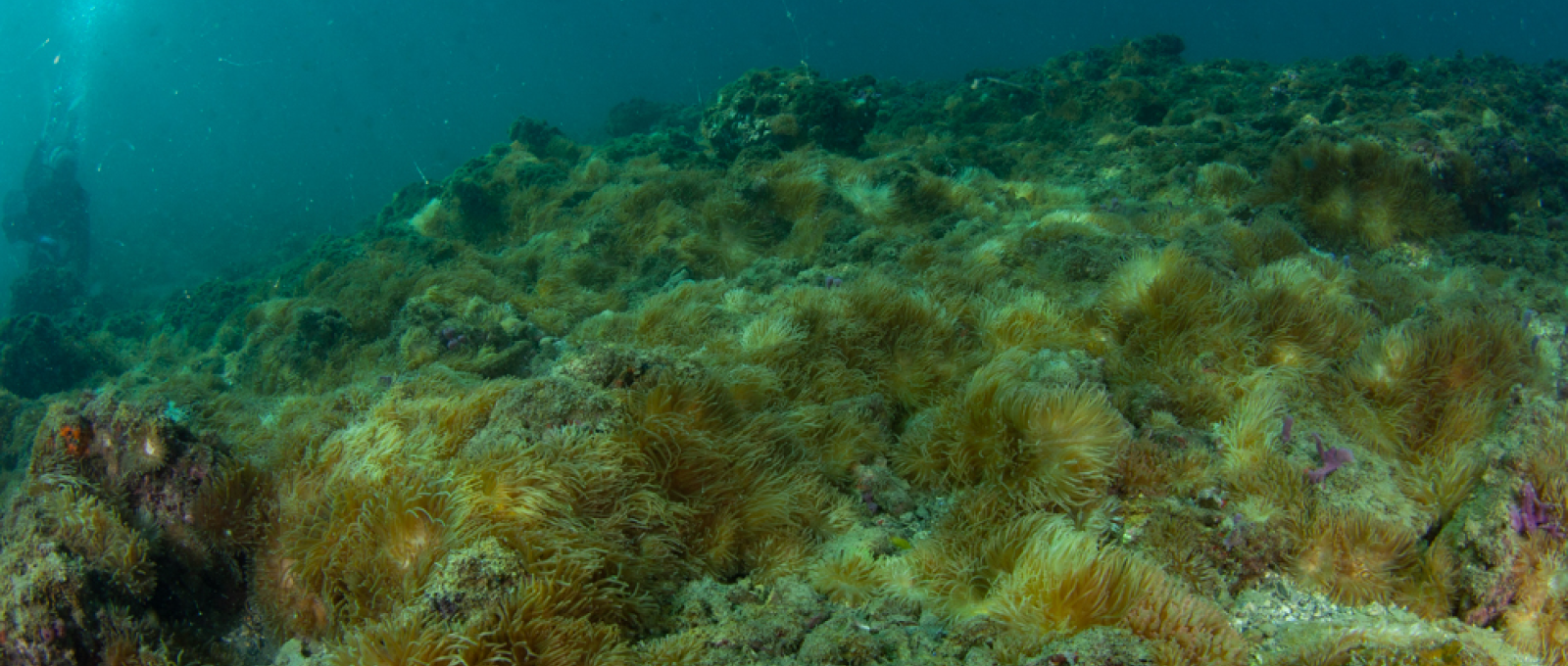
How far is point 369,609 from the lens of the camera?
2316mm

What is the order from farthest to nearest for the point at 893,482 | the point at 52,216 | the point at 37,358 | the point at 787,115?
the point at 52,216, the point at 37,358, the point at 787,115, the point at 893,482

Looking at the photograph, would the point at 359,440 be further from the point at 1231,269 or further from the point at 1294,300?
the point at 1231,269

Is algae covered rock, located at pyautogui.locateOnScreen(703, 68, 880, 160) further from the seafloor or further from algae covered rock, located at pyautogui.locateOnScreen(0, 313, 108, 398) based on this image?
algae covered rock, located at pyautogui.locateOnScreen(0, 313, 108, 398)

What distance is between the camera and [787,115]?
9.92 meters

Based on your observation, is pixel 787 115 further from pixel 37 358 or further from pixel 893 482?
pixel 37 358

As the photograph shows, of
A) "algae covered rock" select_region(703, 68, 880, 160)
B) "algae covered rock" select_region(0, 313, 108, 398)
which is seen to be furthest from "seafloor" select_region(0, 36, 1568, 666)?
"algae covered rock" select_region(0, 313, 108, 398)

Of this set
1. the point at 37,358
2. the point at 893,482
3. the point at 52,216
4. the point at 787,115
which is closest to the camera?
the point at 893,482

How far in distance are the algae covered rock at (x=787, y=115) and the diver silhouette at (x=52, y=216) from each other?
90.4 ft

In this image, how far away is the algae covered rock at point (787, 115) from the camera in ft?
32.9

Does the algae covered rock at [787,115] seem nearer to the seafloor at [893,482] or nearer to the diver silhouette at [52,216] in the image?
the seafloor at [893,482]

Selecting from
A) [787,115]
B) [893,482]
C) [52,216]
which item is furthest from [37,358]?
[52,216]

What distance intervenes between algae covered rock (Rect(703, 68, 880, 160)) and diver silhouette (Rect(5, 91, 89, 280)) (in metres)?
27.5

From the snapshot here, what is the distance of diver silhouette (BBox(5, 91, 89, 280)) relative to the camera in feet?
78.0

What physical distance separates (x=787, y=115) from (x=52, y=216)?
30656 millimetres
